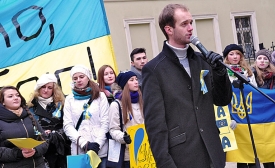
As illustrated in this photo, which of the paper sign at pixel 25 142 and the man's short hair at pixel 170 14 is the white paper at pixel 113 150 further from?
the man's short hair at pixel 170 14

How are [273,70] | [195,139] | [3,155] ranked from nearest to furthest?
[195,139] → [3,155] → [273,70]

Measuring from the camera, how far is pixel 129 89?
19.6 ft

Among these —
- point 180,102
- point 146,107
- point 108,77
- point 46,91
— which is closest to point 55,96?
point 46,91

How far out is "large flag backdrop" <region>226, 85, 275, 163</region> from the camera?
22.2 ft

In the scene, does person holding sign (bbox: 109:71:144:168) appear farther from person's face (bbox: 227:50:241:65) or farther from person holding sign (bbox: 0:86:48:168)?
person's face (bbox: 227:50:241:65)

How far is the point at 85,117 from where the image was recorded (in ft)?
19.2

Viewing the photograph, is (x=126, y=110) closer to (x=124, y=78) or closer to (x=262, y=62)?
(x=124, y=78)

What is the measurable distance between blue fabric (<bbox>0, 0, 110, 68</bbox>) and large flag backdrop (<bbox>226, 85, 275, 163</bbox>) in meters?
2.48

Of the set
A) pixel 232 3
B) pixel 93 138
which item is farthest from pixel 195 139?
pixel 232 3

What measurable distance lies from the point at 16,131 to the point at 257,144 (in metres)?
3.24

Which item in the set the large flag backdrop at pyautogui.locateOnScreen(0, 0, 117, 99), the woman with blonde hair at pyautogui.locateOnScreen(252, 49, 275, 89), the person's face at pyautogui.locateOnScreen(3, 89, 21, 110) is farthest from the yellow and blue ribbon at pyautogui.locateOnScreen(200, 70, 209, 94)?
the large flag backdrop at pyautogui.locateOnScreen(0, 0, 117, 99)

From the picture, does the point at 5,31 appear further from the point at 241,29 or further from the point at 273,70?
the point at 241,29

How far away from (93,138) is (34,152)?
69 centimetres

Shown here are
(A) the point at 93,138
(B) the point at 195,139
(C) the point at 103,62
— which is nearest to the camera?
(B) the point at 195,139
